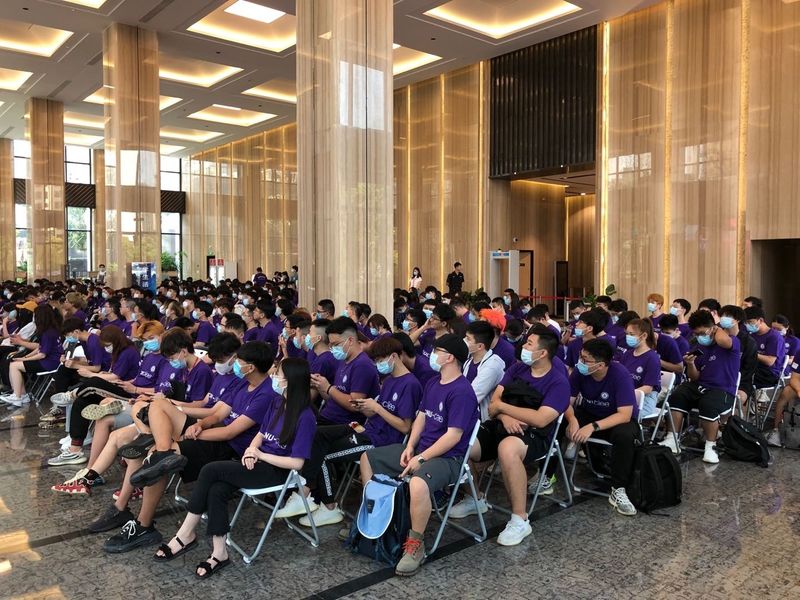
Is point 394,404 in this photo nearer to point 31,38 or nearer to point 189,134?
point 31,38

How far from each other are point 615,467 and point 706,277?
1050cm

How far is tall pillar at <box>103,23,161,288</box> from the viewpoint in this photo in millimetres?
16094

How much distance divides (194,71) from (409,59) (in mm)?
7205

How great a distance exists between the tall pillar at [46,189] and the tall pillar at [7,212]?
4.96 m

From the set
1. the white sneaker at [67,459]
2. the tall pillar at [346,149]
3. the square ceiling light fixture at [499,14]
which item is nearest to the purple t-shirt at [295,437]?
the white sneaker at [67,459]

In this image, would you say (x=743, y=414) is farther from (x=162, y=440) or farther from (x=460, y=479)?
(x=162, y=440)

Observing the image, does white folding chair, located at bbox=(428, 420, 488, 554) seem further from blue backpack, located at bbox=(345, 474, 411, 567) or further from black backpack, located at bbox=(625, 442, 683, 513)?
black backpack, located at bbox=(625, 442, 683, 513)

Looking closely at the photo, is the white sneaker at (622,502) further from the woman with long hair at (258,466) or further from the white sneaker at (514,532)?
the woman with long hair at (258,466)

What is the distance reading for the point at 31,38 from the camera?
1830 cm

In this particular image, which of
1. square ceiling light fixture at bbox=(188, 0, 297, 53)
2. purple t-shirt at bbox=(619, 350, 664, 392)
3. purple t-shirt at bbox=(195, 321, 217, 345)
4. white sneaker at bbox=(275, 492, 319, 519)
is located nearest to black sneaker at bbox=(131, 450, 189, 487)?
white sneaker at bbox=(275, 492, 319, 519)

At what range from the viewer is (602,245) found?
53.2ft

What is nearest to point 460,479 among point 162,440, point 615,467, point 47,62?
point 615,467

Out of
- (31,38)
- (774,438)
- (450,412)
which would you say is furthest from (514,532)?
(31,38)

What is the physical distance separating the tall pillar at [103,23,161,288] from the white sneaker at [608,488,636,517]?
567 inches
